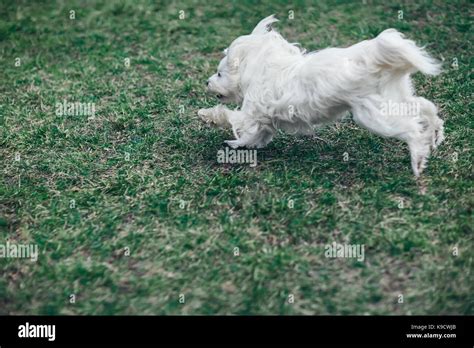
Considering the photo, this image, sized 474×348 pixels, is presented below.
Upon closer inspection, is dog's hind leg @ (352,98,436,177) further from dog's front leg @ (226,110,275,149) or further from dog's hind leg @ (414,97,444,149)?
dog's front leg @ (226,110,275,149)

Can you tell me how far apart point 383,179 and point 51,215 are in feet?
9.18

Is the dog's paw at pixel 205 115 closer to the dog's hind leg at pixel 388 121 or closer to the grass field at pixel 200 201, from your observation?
the grass field at pixel 200 201

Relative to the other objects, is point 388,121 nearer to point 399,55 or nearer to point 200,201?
point 399,55

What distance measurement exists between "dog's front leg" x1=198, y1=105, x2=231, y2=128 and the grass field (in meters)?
0.24

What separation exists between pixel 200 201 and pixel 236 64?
1353 mm

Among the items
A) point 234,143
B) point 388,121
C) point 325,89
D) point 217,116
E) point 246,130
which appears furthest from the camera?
point 217,116

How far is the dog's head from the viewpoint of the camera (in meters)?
5.61

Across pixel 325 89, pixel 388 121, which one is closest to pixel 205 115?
pixel 325 89

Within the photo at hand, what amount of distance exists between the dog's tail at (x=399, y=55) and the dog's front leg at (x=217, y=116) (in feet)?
5.33

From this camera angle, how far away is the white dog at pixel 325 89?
484 centimetres

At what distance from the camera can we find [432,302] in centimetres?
405

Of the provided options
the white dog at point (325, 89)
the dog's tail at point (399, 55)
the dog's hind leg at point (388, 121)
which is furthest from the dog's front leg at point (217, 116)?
the dog's tail at point (399, 55)

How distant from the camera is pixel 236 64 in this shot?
5.71 metres
